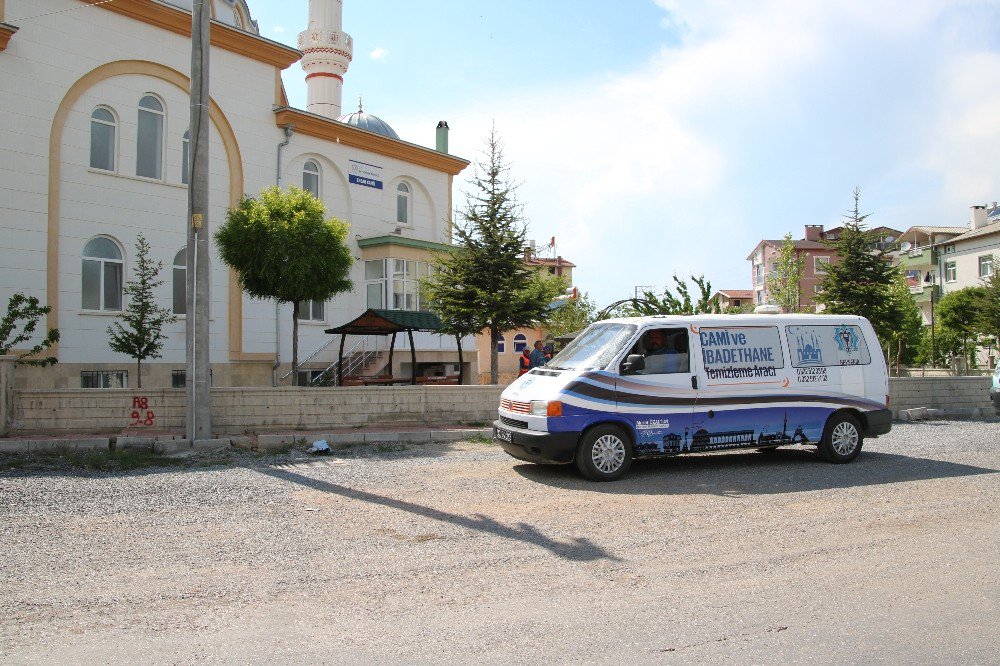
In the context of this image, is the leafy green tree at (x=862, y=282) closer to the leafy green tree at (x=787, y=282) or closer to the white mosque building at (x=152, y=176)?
the white mosque building at (x=152, y=176)

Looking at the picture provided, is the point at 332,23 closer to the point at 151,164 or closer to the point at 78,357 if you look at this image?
the point at 151,164

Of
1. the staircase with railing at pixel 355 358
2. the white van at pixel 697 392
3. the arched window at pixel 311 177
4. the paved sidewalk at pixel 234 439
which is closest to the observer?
the white van at pixel 697 392

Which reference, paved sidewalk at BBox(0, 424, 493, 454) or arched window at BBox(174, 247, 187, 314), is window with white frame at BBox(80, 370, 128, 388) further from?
paved sidewalk at BBox(0, 424, 493, 454)

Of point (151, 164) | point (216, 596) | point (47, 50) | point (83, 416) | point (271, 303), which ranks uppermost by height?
point (47, 50)

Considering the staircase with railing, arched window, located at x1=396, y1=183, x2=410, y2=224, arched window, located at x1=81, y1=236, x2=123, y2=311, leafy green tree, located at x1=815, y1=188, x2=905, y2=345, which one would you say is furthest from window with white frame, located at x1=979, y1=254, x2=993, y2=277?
arched window, located at x1=81, y1=236, x2=123, y2=311

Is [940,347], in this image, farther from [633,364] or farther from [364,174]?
[633,364]

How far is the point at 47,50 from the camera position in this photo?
61.9ft

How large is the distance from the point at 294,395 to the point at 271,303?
36.2 ft

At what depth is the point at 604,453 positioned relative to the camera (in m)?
9.02

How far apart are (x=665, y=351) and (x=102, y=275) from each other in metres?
16.8

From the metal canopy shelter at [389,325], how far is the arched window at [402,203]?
287 inches

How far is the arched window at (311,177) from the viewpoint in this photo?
25172 millimetres

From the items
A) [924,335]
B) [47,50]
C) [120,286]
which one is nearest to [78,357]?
[120,286]

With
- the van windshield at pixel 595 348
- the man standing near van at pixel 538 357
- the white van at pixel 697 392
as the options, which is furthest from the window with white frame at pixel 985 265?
the van windshield at pixel 595 348
